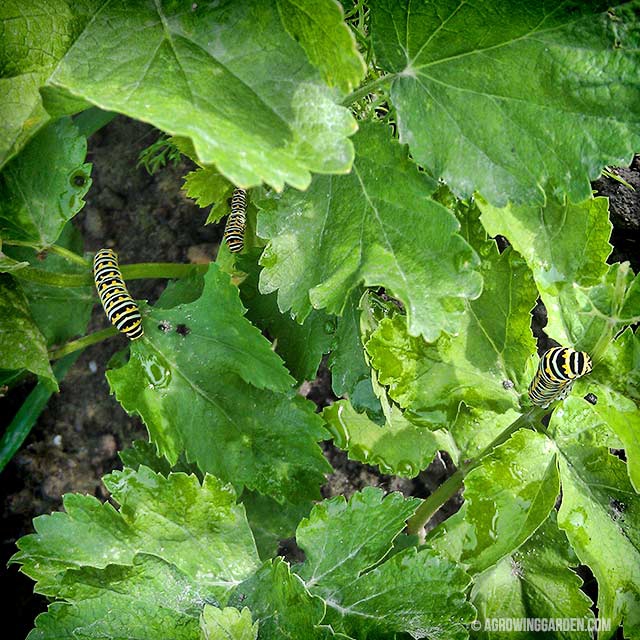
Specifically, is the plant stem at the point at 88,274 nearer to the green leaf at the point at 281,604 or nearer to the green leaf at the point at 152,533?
the green leaf at the point at 152,533

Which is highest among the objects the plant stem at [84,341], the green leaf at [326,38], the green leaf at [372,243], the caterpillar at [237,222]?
the green leaf at [326,38]

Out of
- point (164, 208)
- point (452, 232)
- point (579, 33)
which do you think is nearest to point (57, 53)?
point (452, 232)

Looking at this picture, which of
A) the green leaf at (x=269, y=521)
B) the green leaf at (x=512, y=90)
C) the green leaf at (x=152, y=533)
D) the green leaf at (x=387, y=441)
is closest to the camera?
the green leaf at (x=512, y=90)

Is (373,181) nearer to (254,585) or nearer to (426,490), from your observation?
(254,585)

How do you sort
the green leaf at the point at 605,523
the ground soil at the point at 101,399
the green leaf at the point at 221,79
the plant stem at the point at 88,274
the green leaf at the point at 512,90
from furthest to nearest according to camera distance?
1. the ground soil at the point at 101,399
2. the plant stem at the point at 88,274
3. the green leaf at the point at 605,523
4. the green leaf at the point at 512,90
5. the green leaf at the point at 221,79

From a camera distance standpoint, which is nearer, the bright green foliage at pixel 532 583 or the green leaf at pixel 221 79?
the green leaf at pixel 221 79

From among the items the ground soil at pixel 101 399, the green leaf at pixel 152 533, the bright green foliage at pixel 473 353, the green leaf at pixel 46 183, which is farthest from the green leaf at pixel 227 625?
the ground soil at pixel 101 399

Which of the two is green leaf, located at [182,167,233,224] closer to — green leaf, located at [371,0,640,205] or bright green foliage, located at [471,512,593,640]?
green leaf, located at [371,0,640,205]
